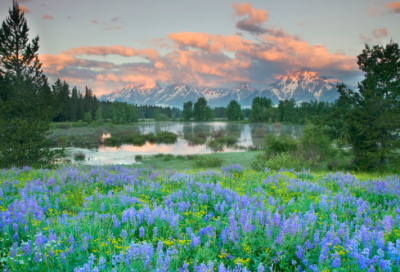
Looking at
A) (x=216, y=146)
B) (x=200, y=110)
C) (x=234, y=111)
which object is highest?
(x=200, y=110)

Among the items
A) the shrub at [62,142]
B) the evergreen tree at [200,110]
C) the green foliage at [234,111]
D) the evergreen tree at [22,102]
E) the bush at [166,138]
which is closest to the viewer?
the evergreen tree at [22,102]

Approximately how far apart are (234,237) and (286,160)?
51.1 ft

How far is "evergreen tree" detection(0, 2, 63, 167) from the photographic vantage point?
1725cm

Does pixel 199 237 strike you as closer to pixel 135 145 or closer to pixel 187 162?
pixel 187 162

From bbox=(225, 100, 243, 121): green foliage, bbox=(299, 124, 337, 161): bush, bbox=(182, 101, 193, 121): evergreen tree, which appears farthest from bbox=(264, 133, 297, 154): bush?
bbox=(182, 101, 193, 121): evergreen tree

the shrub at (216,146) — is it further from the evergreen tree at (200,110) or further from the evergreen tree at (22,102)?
the evergreen tree at (200,110)

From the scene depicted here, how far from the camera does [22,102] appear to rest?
19000mm

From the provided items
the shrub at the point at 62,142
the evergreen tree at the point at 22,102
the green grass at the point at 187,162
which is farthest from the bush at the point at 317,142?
the shrub at the point at 62,142

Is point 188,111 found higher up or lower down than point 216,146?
higher up

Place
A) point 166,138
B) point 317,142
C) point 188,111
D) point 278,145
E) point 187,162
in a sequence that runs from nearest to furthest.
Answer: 1. point 278,145
2. point 317,142
3. point 187,162
4. point 166,138
5. point 188,111

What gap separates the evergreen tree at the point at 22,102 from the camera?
17.2 m

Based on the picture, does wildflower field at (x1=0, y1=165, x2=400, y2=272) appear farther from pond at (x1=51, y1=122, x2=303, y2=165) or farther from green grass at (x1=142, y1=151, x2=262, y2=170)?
pond at (x1=51, y1=122, x2=303, y2=165)

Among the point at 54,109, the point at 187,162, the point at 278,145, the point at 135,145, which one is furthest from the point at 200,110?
the point at 54,109

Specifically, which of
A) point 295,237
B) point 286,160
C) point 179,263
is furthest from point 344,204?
point 286,160
